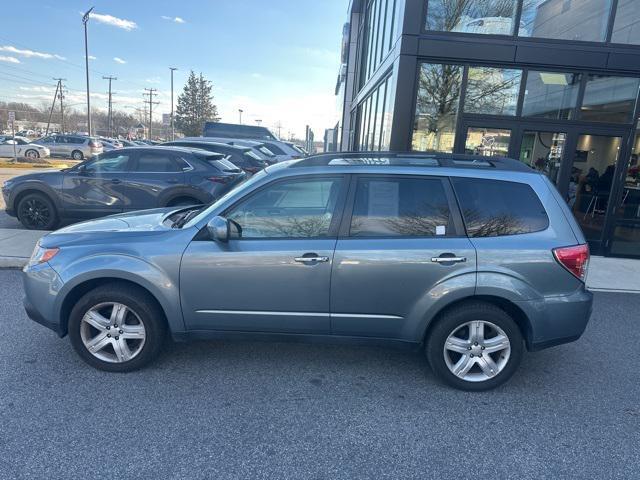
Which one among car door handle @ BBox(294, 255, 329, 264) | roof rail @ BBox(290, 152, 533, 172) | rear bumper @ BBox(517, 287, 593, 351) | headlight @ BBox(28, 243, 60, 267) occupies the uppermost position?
roof rail @ BBox(290, 152, 533, 172)

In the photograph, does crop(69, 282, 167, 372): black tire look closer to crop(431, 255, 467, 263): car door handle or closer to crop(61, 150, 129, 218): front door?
crop(431, 255, 467, 263): car door handle

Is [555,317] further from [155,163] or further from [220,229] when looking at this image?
[155,163]

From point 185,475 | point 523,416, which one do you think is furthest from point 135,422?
point 523,416

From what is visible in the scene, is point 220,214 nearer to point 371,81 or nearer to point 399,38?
point 399,38

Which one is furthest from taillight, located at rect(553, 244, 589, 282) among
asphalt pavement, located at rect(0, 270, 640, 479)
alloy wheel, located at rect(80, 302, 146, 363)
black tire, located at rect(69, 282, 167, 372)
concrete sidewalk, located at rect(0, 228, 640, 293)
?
concrete sidewalk, located at rect(0, 228, 640, 293)

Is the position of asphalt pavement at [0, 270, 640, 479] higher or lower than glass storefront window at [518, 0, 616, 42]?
lower

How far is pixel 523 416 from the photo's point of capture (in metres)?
3.05

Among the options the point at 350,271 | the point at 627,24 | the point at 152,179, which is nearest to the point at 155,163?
the point at 152,179

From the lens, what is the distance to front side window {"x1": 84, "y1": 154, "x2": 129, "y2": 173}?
776 centimetres

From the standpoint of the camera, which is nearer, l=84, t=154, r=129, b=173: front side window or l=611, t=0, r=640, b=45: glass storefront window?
l=611, t=0, r=640, b=45: glass storefront window

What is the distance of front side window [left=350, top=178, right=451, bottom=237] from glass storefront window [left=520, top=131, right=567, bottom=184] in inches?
214

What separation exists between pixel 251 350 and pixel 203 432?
114cm

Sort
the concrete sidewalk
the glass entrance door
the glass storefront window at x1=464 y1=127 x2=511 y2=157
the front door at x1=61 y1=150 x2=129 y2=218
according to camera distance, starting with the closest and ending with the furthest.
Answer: the concrete sidewalk < the front door at x1=61 y1=150 x2=129 y2=218 < the glass entrance door < the glass storefront window at x1=464 y1=127 x2=511 y2=157

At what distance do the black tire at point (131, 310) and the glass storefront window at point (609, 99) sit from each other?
7759 millimetres
